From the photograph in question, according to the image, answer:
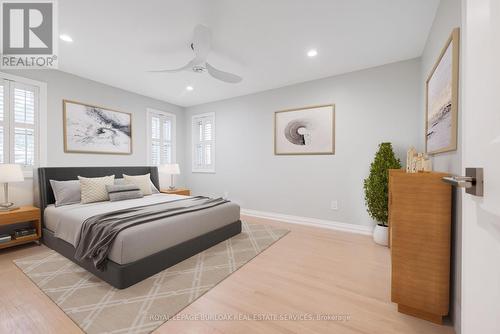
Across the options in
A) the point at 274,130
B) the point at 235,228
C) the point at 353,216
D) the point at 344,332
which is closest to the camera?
the point at 344,332

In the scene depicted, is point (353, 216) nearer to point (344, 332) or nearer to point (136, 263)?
point (344, 332)

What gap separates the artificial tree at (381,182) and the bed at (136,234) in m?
2.00

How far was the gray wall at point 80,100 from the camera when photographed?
3271 mm

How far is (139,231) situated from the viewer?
206cm

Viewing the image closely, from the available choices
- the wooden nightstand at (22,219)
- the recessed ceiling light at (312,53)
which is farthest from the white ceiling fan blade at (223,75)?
the wooden nightstand at (22,219)

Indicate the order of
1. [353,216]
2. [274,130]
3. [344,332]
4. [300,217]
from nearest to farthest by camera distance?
1. [344,332]
2. [353,216]
3. [300,217]
4. [274,130]

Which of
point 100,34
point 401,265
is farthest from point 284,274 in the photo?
point 100,34

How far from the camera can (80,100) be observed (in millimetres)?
3713

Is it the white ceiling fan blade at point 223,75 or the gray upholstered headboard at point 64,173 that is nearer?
the white ceiling fan blade at point 223,75

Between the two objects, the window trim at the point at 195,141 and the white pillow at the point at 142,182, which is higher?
the window trim at the point at 195,141

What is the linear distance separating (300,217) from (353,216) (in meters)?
0.92

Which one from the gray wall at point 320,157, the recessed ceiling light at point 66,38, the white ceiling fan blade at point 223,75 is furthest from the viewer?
the gray wall at point 320,157
